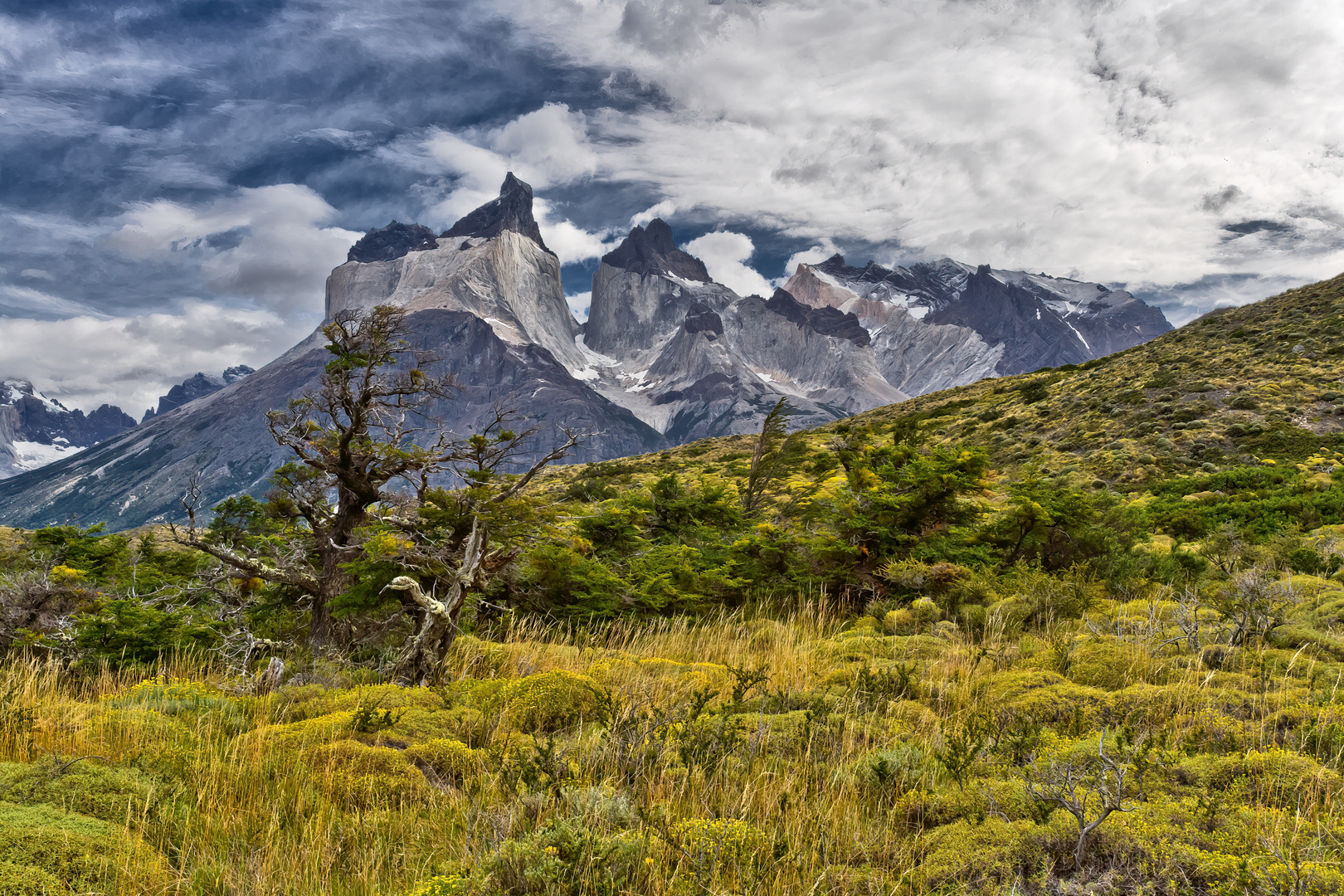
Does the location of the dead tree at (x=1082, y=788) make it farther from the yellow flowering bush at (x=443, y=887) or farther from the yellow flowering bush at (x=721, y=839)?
the yellow flowering bush at (x=443, y=887)

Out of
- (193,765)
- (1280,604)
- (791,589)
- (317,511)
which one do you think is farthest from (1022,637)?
(317,511)

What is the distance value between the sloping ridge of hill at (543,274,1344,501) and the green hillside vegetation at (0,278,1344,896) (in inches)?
153

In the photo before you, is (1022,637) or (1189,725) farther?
(1022,637)

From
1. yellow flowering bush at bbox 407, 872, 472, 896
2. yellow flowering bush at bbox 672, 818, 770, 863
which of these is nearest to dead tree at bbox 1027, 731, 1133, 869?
yellow flowering bush at bbox 672, 818, 770, 863

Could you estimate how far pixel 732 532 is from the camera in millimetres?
11961

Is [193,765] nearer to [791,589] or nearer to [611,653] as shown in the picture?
[611,653]

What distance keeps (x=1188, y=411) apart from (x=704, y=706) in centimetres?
2417

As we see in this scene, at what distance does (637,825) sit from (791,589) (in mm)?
6704

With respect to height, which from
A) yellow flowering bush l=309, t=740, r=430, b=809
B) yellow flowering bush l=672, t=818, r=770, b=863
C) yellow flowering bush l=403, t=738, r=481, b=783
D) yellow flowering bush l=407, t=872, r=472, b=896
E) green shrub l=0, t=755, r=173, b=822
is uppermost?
yellow flowering bush l=407, t=872, r=472, b=896

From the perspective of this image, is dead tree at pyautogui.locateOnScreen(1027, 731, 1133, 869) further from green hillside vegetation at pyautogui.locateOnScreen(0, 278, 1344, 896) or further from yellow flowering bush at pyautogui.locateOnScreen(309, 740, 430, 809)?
yellow flowering bush at pyautogui.locateOnScreen(309, 740, 430, 809)

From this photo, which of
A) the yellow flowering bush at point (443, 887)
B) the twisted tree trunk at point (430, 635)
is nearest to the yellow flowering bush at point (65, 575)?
the twisted tree trunk at point (430, 635)

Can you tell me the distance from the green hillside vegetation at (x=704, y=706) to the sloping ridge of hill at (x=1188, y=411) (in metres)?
3.90

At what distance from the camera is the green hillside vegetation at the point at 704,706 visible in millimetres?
2330

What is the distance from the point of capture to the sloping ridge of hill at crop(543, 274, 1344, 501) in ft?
53.1
